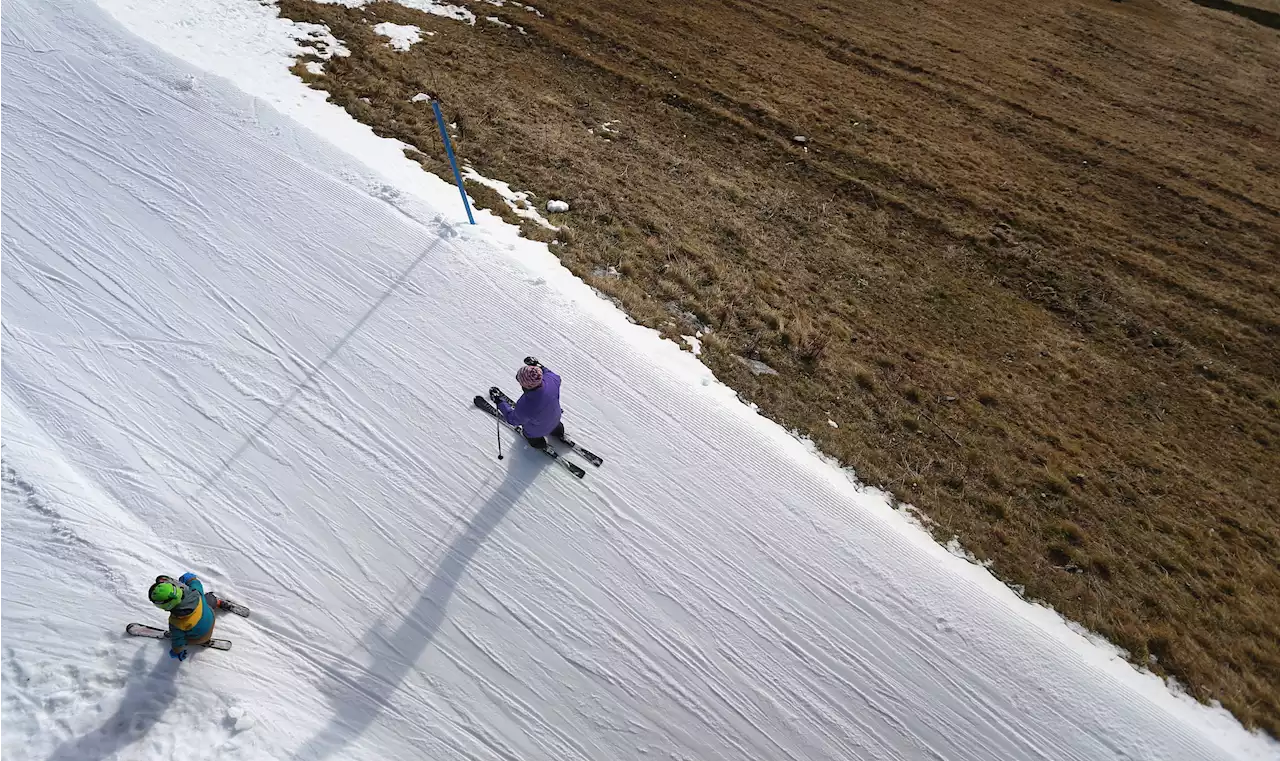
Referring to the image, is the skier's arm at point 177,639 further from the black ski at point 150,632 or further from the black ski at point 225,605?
the black ski at point 225,605

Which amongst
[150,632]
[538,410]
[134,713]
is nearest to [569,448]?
[538,410]

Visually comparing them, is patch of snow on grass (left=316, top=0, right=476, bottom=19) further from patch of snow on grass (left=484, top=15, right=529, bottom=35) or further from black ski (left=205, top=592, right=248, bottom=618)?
black ski (left=205, top=592, right=248, bottom=618)

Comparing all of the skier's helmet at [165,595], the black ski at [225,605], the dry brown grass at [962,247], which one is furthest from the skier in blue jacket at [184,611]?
the dry brown grass at [962,247]

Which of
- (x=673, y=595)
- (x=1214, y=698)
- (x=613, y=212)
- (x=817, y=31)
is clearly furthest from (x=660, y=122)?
(x=1214, y=698)

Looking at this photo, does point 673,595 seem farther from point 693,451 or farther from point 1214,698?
point 1214,698

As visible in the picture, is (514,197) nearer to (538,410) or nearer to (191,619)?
(538,410)

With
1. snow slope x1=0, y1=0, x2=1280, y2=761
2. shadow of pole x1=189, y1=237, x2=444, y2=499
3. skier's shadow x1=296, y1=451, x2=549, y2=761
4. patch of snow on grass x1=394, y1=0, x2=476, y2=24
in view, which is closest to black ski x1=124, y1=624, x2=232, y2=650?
snow slope x1=0, y1=0, x2=1280, y2=761
